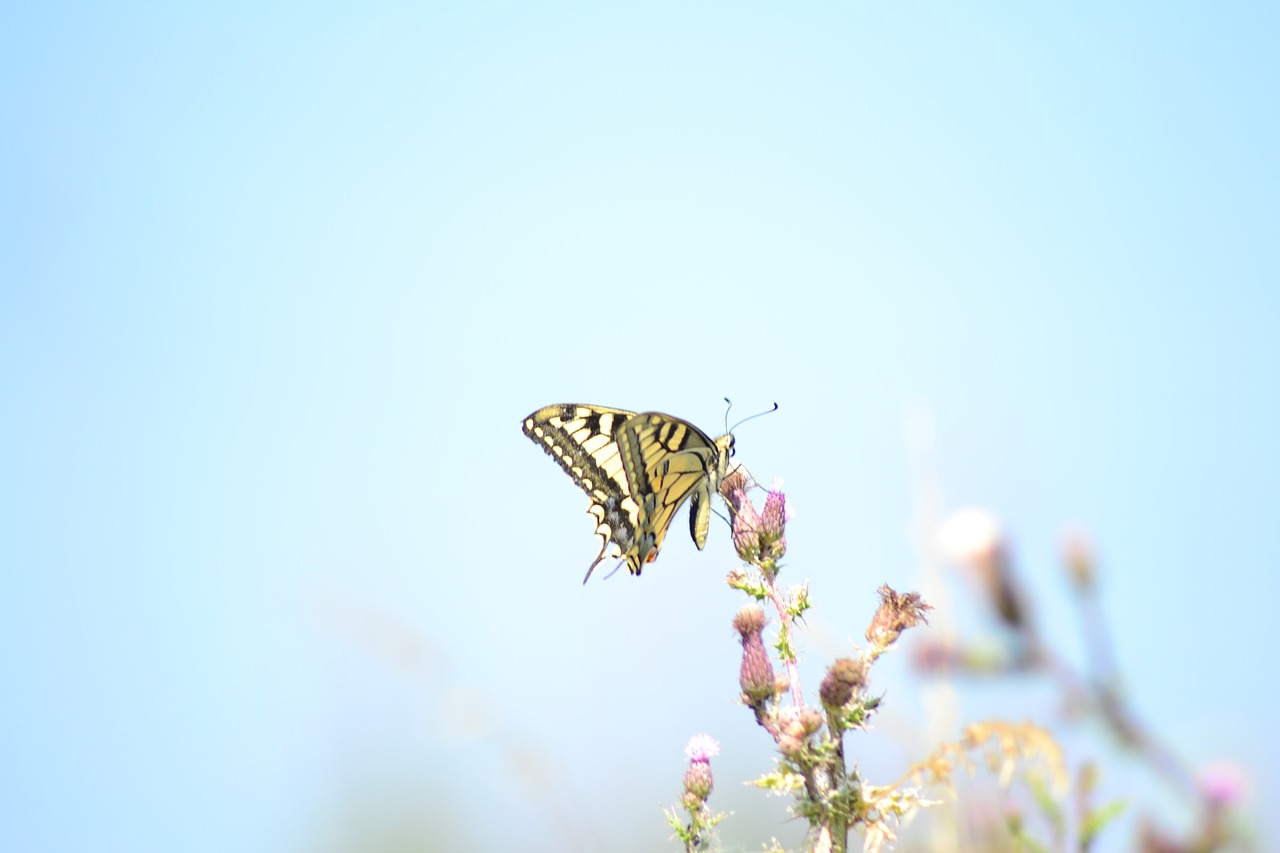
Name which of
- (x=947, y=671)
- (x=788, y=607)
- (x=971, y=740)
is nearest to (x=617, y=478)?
(x=788, y=607)

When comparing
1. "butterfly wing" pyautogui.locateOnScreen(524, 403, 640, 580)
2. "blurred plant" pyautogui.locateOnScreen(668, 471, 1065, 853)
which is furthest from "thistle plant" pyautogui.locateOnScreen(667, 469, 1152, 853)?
"butterfly wing" pyautogui.locateOnScreen(524, 403, 640, 580)

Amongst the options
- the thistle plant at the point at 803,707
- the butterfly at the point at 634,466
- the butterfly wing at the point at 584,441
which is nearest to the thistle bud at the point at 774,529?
the thistle plant at the point at 803,707

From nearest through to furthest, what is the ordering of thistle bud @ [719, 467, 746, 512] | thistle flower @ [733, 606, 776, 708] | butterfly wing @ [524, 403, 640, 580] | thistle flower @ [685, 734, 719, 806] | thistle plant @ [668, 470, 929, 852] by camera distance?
thistle plant @ [668, 470, 929, 852] → thistle flower @ [733, 606, 776, 708] → thistle flower @ [685, 734, 719, 806] → thistle bud @ [719, 467, 746, 512] → butterfly wing @ [524, 403, 640, 580]

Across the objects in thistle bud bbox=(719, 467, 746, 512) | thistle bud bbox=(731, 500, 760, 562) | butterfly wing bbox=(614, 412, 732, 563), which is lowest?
thistle bud bbox=(731, 500, 760, 562)

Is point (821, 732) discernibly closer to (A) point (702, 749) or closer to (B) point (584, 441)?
(A) point (702, 749)

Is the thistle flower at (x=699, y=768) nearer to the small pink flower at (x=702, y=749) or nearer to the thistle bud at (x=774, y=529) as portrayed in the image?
the small pink flower at (x=702, y=749)

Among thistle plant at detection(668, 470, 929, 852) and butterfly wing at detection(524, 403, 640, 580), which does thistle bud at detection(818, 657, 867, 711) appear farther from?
butterfly wing at detection(524, 403, 640, 580)

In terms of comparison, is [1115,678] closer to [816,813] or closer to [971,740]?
[971,740]
